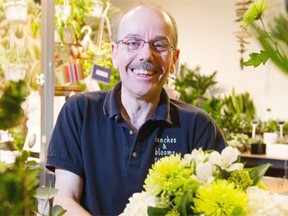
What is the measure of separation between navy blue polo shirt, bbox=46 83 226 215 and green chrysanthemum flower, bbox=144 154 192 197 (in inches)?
23.8

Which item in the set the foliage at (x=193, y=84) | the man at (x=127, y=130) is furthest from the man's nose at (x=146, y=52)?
the foliage at (x=193, y=84)

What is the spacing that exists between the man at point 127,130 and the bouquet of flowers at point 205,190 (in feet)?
1.90

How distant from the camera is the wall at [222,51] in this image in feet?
22.6

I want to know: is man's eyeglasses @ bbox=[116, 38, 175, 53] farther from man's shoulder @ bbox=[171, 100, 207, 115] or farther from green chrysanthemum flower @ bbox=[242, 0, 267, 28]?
green chrysanthemum flower @ bbox=[242, 0, 267, 28]

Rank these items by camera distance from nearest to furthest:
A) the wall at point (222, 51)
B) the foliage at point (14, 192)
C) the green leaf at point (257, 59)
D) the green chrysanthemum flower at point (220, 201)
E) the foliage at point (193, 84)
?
the foliage at point (14, 192)
the green chrysanthemum flower at point (220, 201)
the green leaf at point (257, 59)
the foliage at point (193, 84)
the wall at point (222, 51)

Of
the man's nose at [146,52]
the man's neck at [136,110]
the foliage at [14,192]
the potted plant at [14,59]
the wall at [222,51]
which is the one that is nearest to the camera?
the foliage at [14,192]

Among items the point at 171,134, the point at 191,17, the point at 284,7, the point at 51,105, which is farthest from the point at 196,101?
the point at 284,7

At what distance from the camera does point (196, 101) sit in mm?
6410

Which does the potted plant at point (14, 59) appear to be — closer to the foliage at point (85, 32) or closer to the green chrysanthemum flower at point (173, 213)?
the foliage at point (85, 32)

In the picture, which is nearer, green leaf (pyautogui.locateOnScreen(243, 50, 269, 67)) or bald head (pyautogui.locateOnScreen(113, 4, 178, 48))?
green leaf (pyautogui.locateOnScreen(243, 50, 269, 67))

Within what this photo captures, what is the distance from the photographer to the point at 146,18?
140 centimetres

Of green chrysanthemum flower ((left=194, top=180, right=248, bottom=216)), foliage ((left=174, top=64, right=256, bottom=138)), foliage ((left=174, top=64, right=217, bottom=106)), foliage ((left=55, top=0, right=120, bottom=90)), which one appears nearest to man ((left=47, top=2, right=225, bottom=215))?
green chrysanthemum flower ((left=194, top=180, right=248, bottom=216))

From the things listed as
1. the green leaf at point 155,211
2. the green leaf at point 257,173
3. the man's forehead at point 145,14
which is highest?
the man's forehead at point 145,14

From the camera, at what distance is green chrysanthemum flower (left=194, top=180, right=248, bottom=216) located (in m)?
0.72
